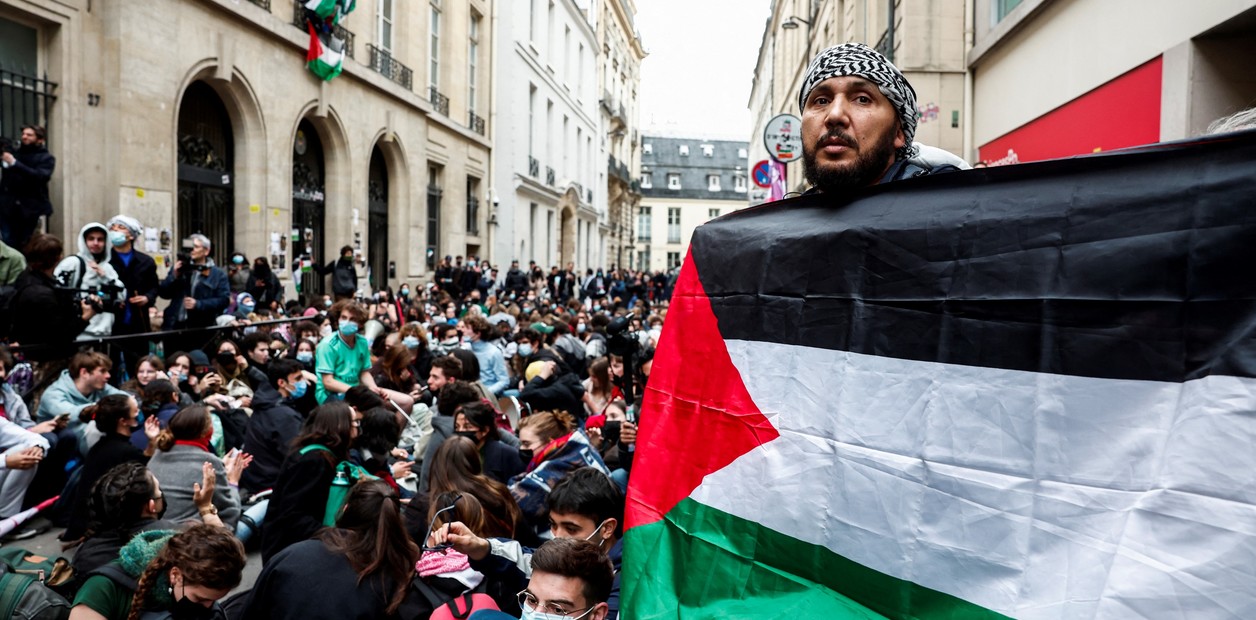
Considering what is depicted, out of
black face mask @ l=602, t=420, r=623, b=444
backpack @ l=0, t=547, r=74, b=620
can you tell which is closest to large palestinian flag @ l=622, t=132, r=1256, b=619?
black face mask @ l=602, t=420, r=623, b=444

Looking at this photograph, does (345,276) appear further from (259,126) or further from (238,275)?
(259,126)

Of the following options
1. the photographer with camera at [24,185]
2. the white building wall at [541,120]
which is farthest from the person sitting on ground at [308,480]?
the white building wall at [541,120]

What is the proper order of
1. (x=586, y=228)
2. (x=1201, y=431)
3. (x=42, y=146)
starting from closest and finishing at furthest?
(x=1201, y=431) < (x=42, y=146) < (x=586, y=228)

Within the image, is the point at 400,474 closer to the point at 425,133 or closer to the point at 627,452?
the point at 627,452

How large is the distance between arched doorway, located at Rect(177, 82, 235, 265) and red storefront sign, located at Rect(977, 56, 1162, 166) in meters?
12.7

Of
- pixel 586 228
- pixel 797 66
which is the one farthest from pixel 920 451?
pixel 586 228

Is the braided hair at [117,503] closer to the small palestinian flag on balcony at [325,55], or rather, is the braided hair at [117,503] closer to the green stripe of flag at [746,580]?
the green stripe of flag at [746,580]

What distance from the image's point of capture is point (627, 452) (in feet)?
15.8

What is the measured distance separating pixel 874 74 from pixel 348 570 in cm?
258

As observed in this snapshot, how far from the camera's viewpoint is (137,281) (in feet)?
30.0

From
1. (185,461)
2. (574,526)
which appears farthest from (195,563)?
(185,461)

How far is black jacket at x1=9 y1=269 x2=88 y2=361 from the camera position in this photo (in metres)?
7.20

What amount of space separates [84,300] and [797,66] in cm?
2998

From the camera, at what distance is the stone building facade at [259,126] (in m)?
12.1
